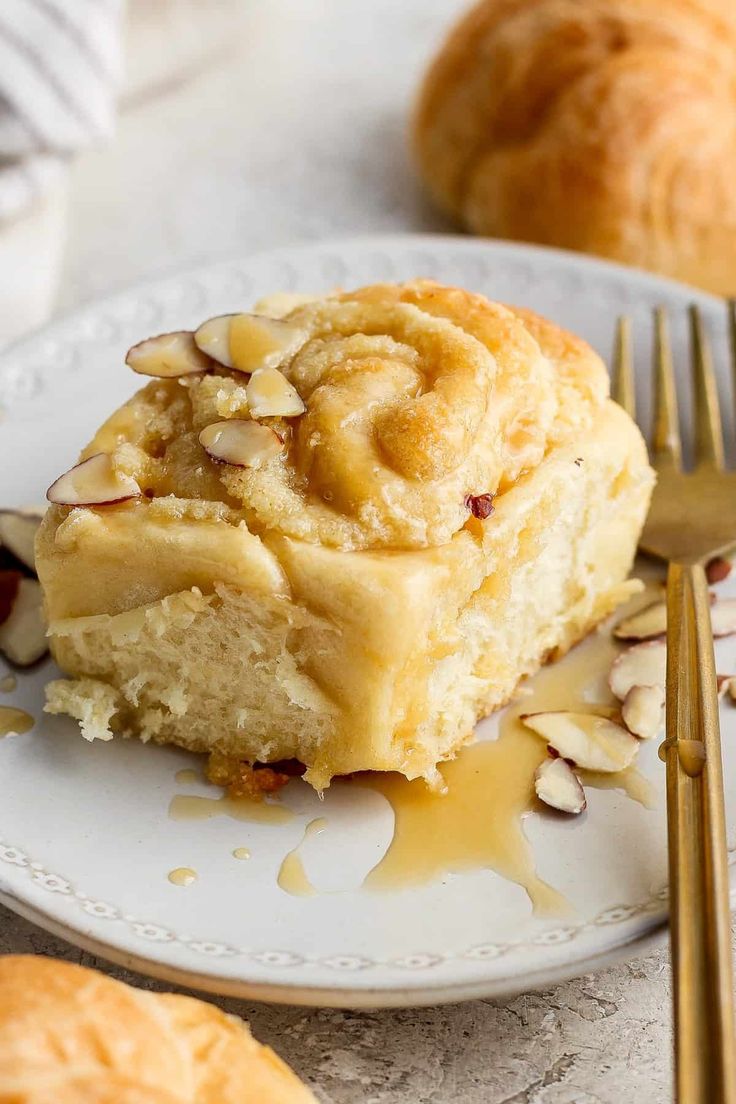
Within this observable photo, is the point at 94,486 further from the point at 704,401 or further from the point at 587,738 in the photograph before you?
the point at 704,401

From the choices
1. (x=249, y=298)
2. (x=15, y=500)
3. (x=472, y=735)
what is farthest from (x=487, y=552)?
(x=249, y=298)

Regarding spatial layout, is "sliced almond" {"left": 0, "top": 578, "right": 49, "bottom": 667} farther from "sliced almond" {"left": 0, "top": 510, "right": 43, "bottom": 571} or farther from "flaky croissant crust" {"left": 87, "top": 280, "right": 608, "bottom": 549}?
"flaky croissant crust" {"left": 87, "top": 280, "right": 608, "bottom": 549}

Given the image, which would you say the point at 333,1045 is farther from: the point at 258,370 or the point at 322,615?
the point at 258,370

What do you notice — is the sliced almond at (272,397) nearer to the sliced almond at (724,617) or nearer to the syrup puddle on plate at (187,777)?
the syrup puddle on plate at (187,777)

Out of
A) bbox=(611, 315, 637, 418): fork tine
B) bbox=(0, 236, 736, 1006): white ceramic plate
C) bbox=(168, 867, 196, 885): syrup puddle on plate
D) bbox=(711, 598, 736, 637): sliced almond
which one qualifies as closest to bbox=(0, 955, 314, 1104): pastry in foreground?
bbox=(0, 236, 736, 1006): white ceramic plate

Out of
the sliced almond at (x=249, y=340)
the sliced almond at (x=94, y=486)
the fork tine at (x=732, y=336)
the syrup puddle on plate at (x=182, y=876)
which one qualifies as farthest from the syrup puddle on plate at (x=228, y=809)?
the fork tine at (x=732, y=336)
